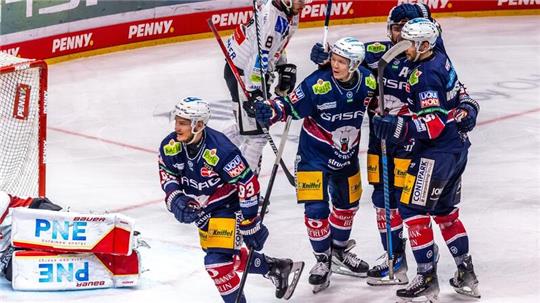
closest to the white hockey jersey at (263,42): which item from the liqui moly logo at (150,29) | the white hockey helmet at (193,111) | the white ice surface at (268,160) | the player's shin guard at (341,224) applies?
the white ice surface at (268,160)

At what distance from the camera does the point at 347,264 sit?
729 cm

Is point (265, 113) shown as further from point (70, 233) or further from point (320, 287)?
point (70, 233)

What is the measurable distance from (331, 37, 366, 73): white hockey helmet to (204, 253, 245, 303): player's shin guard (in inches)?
47.7

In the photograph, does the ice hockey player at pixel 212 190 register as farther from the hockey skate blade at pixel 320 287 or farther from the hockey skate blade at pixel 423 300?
the hockey skate blade at pixel 423 300

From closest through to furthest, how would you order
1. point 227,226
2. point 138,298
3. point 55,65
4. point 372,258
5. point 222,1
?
point 227,226 → point 138,298 → point 372,258 → point 55,65 → point 222,1

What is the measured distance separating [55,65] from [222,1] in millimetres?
1985

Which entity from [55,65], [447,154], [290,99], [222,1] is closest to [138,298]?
[290,99]

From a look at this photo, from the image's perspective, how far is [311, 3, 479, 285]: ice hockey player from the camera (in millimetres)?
6949

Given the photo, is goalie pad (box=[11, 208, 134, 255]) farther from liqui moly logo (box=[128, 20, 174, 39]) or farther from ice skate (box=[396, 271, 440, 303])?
liqui moly logo (box=[128, 20, 174, 39])

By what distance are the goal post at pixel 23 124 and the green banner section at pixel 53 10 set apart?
3.19 m

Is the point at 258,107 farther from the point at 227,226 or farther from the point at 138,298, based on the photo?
the point at 138,298

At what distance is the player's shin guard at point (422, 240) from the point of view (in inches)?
265

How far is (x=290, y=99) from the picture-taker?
22.4 feet

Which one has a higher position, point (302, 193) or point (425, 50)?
point (425, 50)
